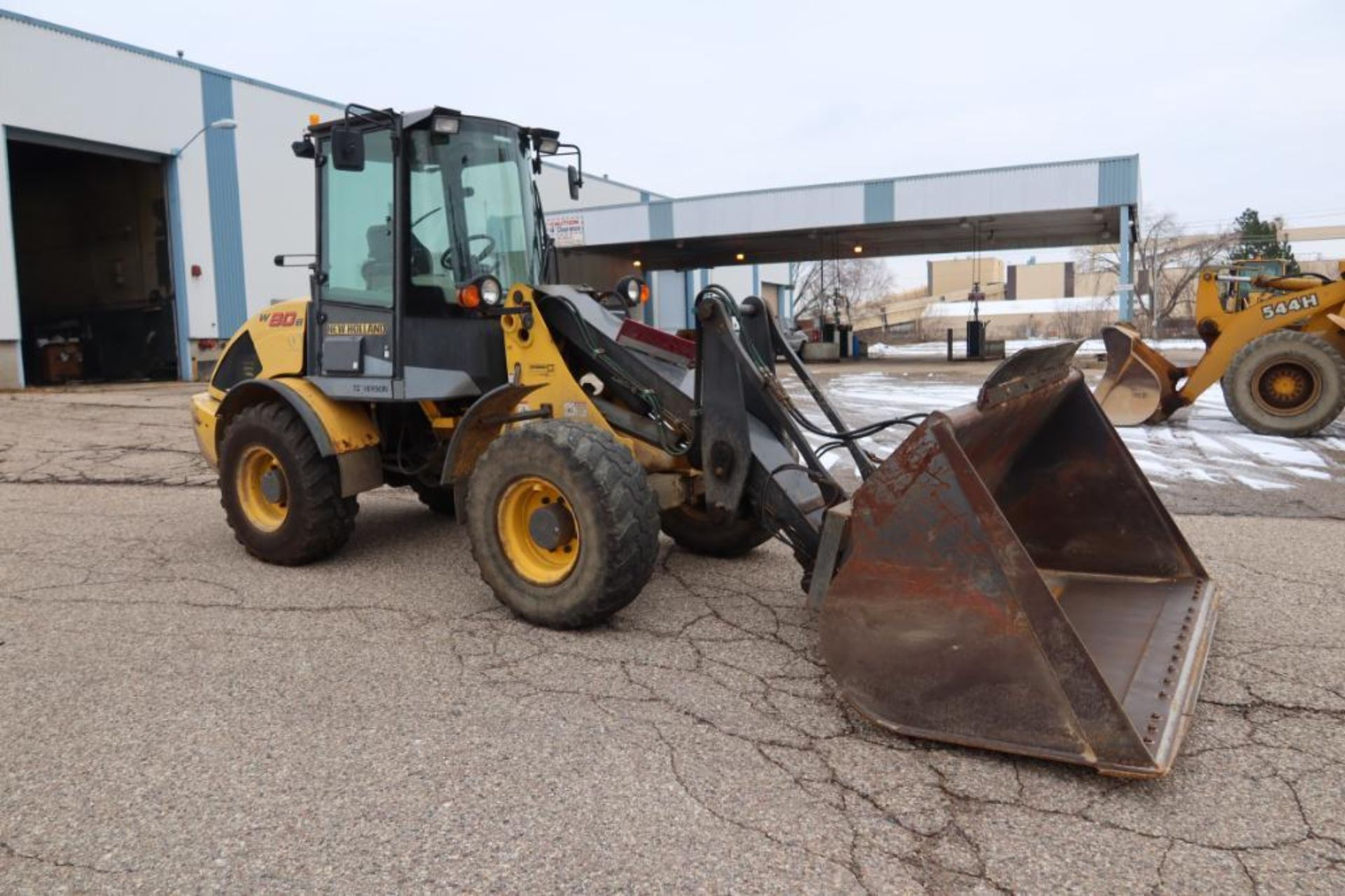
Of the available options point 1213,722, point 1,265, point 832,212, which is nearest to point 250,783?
point 1213,722

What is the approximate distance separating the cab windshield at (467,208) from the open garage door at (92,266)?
2034 cm

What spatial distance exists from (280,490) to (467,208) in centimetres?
200

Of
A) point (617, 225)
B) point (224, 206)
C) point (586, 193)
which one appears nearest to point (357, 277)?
point (224, 206)

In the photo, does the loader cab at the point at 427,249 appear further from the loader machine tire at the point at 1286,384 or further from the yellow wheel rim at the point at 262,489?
the loader machine tire at the point at 1286,384

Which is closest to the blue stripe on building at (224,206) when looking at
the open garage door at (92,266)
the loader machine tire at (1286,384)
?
the open garage door at (92,266)

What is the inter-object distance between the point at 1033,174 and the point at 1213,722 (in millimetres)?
21667

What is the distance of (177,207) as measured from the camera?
2220 cm

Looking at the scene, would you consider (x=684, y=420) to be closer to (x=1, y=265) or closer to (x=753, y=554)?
(x=753, y=554)

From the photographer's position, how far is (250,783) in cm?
303

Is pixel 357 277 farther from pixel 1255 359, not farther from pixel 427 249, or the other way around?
pixel 1255 359

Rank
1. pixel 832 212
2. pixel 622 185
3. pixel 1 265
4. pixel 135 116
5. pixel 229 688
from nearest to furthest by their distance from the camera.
Result: pixel 229 688
pixel 1 265
pixel 135 116
pixel 832 212
pixel 622 185

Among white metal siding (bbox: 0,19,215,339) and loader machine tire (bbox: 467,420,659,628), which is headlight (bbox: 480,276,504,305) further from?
white metal siding (bbox: 0,19,215,339)

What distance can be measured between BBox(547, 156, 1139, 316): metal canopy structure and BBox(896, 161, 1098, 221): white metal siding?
21 mm

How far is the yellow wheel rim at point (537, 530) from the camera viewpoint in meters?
4.37
